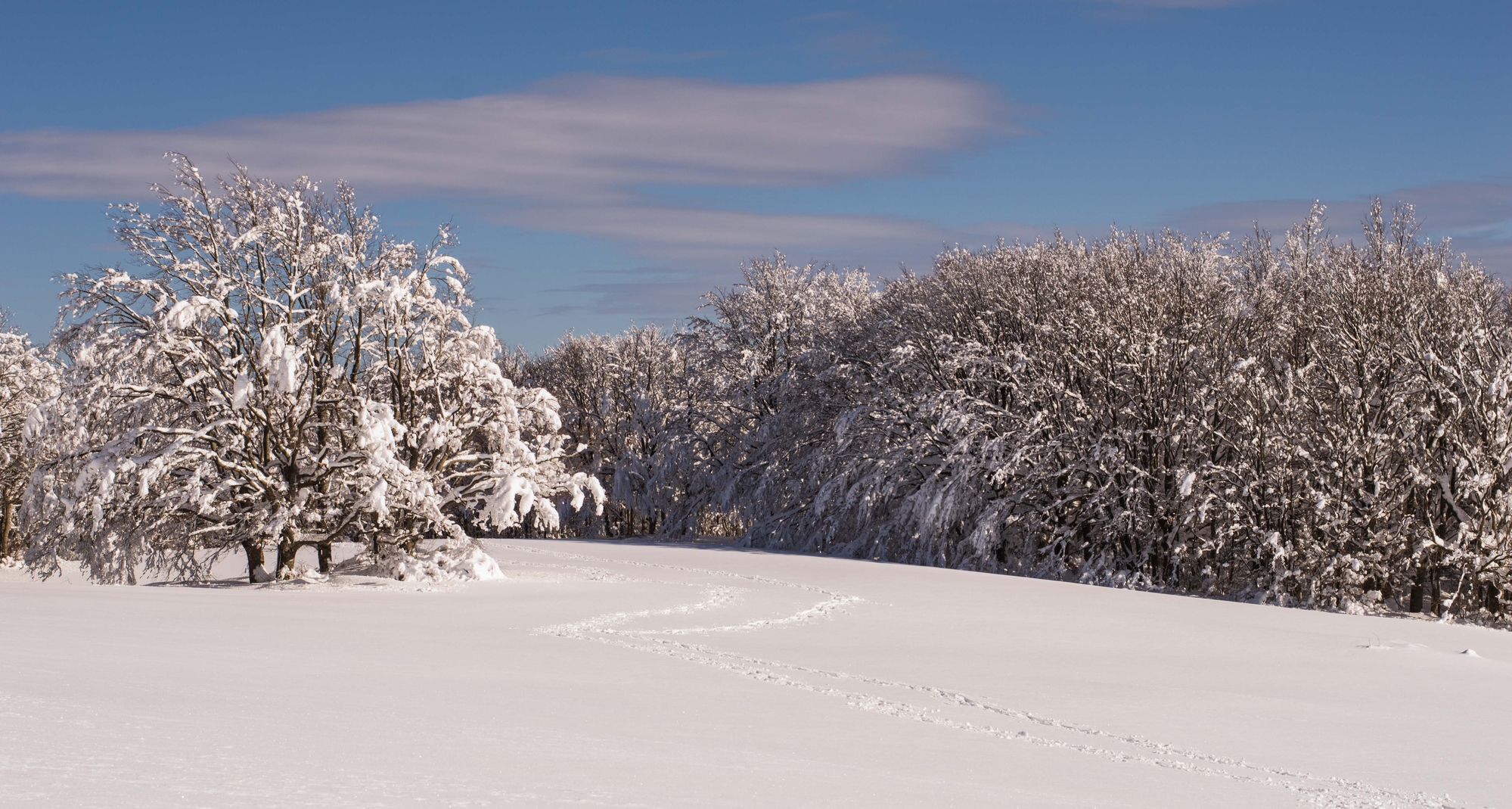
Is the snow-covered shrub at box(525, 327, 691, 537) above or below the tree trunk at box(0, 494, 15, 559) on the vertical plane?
above

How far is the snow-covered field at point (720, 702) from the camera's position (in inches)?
253

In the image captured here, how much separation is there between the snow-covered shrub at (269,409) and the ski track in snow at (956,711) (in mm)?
5010

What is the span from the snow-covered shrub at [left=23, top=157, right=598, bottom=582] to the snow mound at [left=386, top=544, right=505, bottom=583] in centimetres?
51

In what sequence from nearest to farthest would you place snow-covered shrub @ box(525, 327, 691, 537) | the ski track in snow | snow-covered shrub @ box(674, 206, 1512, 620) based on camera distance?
the ski track in snow
snow-covered shrub @ box(674, 206, 1512, 620)
snow-covered shrub @ box(525, 327, 691, 537)

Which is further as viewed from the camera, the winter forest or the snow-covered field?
the winter forest

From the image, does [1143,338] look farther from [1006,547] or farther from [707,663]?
[707,663]

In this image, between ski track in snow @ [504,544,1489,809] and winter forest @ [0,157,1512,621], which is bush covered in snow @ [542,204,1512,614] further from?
ski track in snow @ [504,544,1489,809]

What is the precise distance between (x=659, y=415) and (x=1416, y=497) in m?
25.9

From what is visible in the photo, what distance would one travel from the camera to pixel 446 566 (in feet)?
68.3

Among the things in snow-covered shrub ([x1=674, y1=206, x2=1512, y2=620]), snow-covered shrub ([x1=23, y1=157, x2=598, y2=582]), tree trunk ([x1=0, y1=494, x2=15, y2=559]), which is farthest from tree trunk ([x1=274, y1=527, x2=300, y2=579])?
tree trunk ([x1=0, y1=494, x2=15, y2=559])

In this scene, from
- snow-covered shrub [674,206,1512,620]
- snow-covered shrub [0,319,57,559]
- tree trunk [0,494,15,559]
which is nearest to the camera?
snow-covered shrub [674,206,1512,620]

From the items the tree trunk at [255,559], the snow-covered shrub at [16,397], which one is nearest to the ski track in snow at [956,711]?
the tree trunk at [255,559]

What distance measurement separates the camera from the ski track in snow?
27.6 feet

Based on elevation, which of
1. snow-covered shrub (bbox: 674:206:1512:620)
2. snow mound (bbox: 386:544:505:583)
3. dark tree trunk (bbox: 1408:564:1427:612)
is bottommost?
dark tree trunk (bbox: 1408:564:1427:612)
